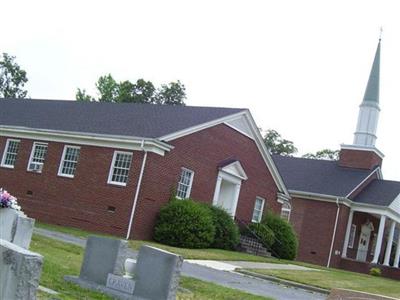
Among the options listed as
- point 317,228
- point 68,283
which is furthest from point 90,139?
point 317,228

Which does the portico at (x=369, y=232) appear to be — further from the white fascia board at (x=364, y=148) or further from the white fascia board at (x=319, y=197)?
the white fascia board at (x=364, y=148)

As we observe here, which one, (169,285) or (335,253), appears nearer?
(169,285)

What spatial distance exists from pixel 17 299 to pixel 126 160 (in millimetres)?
18986

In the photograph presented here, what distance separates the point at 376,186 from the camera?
39219 millimetres

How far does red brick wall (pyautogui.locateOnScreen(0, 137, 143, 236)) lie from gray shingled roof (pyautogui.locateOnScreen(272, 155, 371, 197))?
17.1 metres

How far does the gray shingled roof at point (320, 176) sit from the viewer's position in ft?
125

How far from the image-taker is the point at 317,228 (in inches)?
1478

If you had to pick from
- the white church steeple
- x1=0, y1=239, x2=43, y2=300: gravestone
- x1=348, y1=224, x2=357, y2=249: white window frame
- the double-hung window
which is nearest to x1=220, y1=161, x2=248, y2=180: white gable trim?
the double-hung window

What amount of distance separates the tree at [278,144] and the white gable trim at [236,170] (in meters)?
39.8

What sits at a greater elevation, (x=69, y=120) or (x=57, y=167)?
(x=69, y=120)

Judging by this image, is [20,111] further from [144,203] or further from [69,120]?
[144,203]

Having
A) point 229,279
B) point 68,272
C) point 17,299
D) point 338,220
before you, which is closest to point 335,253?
point 338,220

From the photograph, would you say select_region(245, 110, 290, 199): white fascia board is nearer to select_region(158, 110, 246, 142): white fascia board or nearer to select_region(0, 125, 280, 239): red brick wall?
select_region(0, 125, 280, 239): red brick wall

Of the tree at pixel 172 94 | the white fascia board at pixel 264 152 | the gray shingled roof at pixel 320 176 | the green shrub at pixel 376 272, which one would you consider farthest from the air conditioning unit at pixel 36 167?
the tree at pixel 172 94
